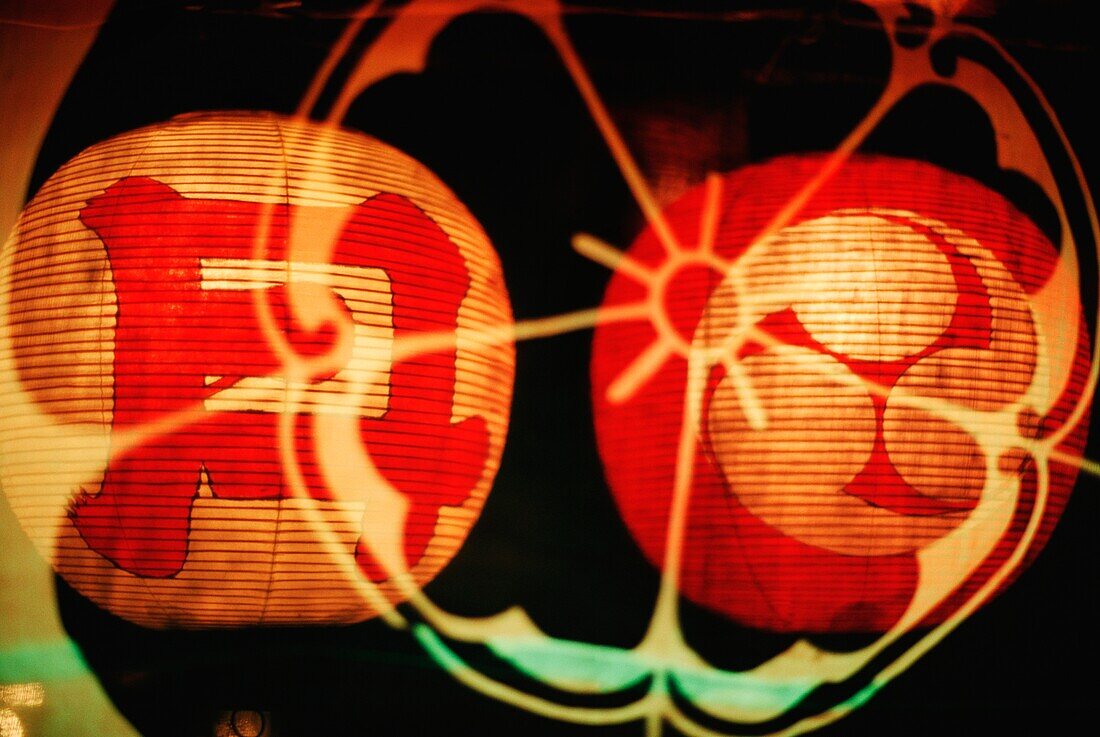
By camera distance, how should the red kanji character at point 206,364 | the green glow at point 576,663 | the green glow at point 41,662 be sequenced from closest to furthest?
the red kanji character at point 206,364 < the green glow at point 41,662 < the green glow at point 576,663

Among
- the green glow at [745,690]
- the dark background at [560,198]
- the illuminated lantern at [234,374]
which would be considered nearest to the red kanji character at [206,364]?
the illuminated lantern at [234,374]

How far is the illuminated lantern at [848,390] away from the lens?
71.2 inches

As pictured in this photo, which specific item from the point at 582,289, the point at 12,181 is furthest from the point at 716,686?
the point at 12,181

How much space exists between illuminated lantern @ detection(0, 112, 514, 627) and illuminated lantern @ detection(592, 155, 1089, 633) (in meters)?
0.47

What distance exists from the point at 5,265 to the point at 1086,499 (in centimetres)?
287

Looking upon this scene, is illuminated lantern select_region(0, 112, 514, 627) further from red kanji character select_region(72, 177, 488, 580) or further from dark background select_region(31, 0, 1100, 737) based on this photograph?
dark background select_region(31, 0, 1100, 737)

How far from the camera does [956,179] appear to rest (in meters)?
2.02

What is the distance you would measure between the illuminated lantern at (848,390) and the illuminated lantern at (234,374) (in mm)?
471

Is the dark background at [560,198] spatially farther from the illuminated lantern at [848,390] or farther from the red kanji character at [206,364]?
the red kanji character at [206,364]

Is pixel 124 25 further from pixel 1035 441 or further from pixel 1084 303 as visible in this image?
pixel 1084 303

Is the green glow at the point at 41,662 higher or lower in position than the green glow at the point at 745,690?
lower

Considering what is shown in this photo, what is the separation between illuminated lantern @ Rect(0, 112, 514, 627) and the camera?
67.0 inches

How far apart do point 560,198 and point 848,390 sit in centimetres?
124

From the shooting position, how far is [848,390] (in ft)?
5.87
